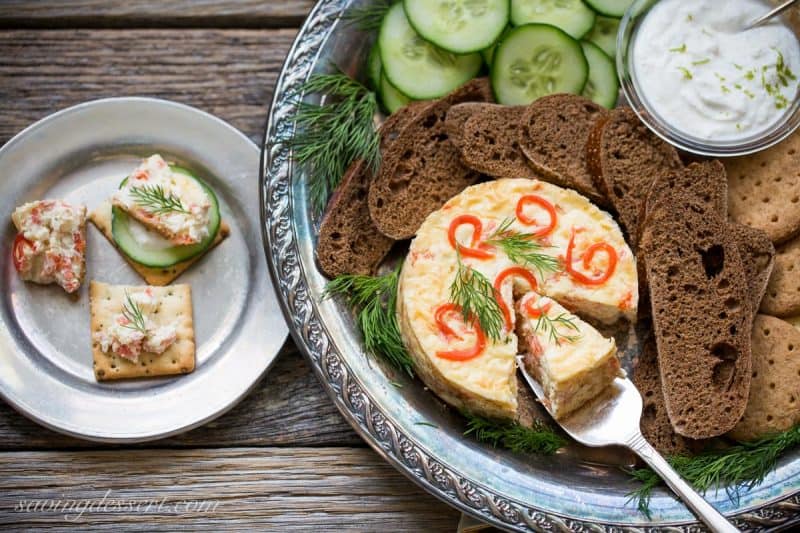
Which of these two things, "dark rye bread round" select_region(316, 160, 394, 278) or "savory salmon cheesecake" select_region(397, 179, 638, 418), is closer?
"savory salmon cheesecake" select_region(397, 179, 638, 418)

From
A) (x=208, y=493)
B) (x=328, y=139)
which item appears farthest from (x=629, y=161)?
(x=208, y=493)

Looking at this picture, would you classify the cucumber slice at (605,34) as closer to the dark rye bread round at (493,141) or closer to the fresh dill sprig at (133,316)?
the dark rye bread round at (493,141)

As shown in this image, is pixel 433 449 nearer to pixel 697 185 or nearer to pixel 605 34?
pixel 697 185

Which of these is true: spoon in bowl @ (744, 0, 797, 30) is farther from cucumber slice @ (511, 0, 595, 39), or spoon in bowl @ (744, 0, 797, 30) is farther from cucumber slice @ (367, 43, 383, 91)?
cucumber slice @ (367, 43, 383, 91)

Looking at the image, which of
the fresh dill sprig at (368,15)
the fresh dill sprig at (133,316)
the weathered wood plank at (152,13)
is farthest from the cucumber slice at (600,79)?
the fresh dill sprig at (133,316)

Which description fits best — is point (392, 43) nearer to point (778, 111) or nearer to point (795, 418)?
point (778, 111)

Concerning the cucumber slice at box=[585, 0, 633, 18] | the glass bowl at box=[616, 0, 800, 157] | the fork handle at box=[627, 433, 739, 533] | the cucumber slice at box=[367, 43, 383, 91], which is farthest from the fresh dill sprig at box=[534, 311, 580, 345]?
the cucumber slice at box=[585, 0, 633, 18]
